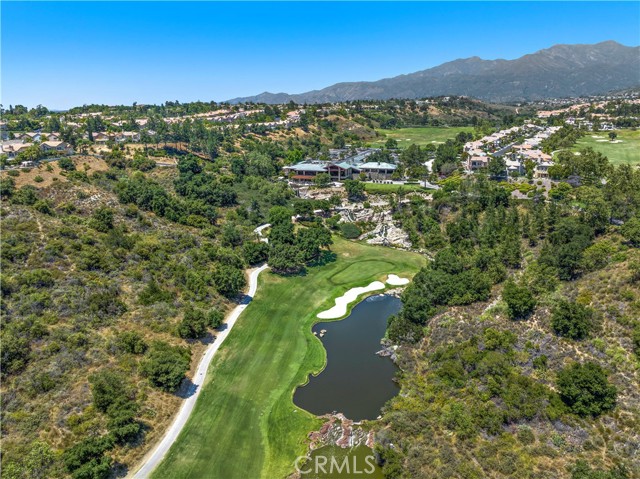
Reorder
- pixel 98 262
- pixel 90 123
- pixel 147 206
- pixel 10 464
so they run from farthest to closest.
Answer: pixel 90 123 → pixel 147 206 → pixel 98 262 → pixel 10 464

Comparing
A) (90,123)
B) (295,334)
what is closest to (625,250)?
(295,334)

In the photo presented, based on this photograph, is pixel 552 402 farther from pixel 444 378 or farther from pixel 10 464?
pixel 10 464

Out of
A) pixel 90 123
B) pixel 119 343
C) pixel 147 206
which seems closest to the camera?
pixel 119 343

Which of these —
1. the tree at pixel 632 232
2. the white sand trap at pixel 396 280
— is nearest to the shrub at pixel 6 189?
the white sand trap at pixel 396 280

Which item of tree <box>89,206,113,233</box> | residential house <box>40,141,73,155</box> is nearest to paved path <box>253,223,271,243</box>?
tree <box>89,206,113,233</box>

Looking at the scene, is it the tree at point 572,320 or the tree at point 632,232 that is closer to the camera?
the tree at point 572,320

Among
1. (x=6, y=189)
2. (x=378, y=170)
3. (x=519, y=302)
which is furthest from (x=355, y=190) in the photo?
(x=6, y=189)

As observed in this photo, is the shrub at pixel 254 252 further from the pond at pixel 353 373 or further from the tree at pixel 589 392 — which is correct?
the tree at pixel 589 392
